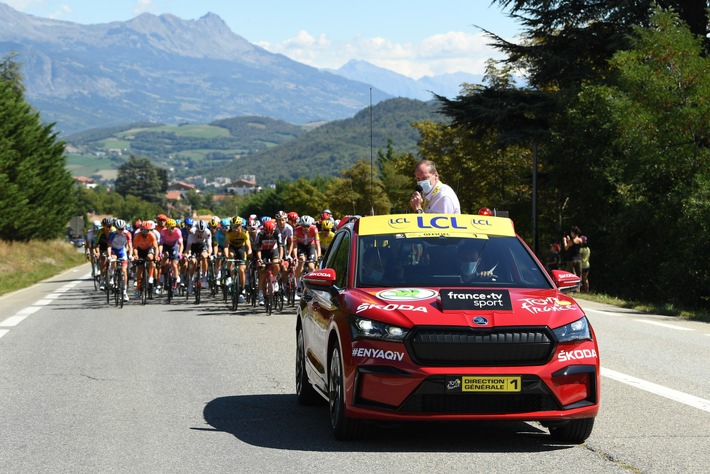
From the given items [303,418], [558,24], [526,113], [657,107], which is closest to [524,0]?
[558,24]

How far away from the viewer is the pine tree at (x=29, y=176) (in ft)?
194

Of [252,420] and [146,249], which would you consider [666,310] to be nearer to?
[146,249]

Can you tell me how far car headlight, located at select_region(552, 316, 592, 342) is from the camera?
7.19m

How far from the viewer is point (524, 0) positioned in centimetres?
4184

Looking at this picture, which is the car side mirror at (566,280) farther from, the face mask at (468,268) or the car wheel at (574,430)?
the car wheel at (574,430)

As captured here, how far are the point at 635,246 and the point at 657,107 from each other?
210 inches

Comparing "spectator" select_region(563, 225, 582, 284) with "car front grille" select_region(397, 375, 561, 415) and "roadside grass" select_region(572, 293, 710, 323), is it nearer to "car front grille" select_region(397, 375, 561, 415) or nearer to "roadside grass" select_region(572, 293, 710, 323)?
"roadside grass" select_region(572, 293, 710, 323)

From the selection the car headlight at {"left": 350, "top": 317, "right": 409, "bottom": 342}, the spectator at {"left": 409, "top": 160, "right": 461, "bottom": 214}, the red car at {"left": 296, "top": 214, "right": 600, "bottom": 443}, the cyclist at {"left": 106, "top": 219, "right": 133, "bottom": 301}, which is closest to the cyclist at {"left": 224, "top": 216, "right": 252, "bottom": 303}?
the cyclist at {"left": 106, "top": 219, "right": 133, "bottom": 301}

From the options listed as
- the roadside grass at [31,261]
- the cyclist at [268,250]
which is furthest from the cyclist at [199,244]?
the roadside grass at [31,261]

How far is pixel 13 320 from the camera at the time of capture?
20.6 meters

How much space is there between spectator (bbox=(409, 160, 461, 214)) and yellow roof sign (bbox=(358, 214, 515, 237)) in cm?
268

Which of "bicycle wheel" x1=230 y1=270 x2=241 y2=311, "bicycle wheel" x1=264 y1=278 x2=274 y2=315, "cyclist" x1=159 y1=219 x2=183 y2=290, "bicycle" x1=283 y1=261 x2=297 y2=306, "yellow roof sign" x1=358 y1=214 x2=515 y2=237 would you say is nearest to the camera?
"yellow roof sign" x1=358 y1=214 x2=515 y2=237

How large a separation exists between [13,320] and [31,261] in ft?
139

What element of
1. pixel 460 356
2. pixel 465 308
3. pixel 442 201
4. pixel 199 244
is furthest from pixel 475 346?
pixel 199 244
